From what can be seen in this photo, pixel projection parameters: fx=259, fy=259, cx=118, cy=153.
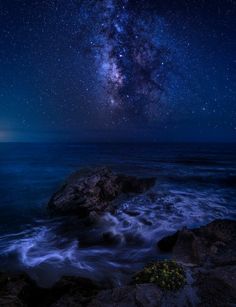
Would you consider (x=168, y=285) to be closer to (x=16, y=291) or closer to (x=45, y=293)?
(x=45, y=293)

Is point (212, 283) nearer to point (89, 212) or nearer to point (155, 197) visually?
point (89, 212)

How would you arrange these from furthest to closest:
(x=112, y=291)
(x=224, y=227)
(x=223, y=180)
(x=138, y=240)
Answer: (x=223, y=180) < (x=138, y=240) < (x=224, y=227) < (x=112, y=291)

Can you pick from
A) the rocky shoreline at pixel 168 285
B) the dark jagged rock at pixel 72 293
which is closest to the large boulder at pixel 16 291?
the rocky shoreline at pixel 168 285

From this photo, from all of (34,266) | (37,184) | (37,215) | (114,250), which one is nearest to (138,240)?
(114,250)

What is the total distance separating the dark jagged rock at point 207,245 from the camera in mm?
8500

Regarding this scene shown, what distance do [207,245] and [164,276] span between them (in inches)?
153

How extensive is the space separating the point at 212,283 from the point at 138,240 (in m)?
6.06

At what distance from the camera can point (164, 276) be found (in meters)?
6.14

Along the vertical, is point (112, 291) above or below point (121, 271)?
above

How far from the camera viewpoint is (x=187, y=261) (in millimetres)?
8445

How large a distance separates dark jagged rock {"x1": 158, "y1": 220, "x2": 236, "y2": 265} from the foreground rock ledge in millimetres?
5641

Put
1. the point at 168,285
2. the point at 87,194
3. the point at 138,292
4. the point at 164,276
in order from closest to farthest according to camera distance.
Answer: the point at 138,292
the point at 168,285
the point at 164,276
the point at 87,194

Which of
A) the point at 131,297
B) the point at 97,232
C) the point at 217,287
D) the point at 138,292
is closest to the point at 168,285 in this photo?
the point at 138,292

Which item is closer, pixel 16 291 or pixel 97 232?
pixel 16 291
